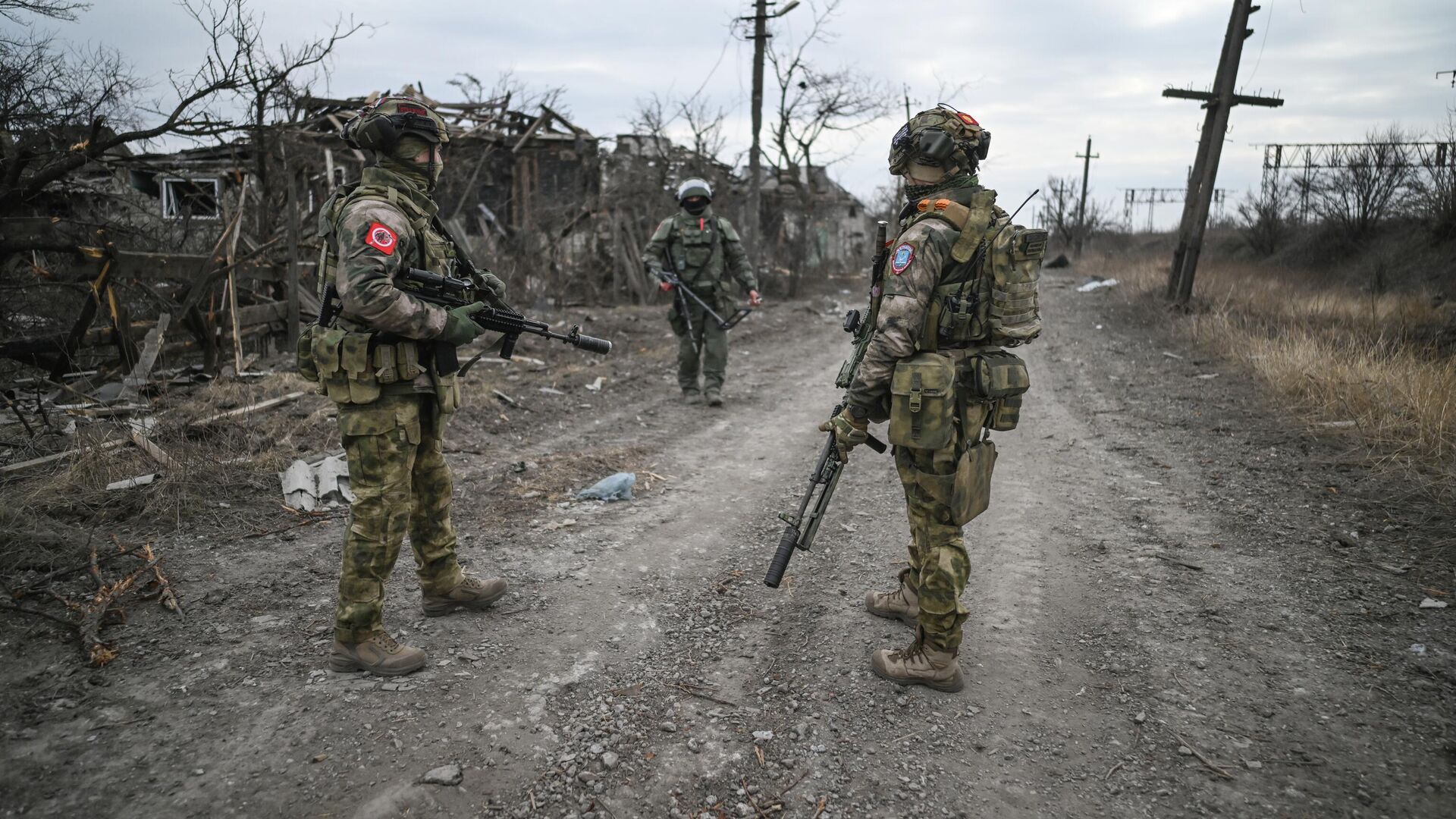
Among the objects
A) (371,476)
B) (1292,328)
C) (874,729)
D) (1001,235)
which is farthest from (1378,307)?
(371,476)

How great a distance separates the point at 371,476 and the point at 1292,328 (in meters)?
9.85

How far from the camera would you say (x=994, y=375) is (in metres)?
2.84

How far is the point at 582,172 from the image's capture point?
17.8 meters

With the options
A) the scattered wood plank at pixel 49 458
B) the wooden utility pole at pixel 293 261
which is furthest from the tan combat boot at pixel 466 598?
the wooden utility pole at pixel 293 261

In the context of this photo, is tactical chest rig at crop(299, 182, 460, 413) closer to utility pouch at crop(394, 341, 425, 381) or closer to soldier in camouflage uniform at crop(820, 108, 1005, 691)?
utility pouch at crop(394, 341, 425, 381)

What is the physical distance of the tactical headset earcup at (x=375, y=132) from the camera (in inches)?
115

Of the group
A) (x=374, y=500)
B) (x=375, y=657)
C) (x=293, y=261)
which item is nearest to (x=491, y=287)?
(x=374, y=500)

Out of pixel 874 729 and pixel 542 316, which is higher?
pixel 542 316

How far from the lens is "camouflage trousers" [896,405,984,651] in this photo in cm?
288

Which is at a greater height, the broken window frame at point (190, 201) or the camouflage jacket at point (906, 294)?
the broken window frame at point (190, 201)

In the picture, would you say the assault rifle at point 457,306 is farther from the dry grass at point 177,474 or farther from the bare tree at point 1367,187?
the bare tree at point 1367,187

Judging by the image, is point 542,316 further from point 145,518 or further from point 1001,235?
point 1001,235

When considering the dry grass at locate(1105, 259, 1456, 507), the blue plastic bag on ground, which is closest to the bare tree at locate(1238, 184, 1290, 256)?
the dry grass at locate(1105, 259, 1456, 507)

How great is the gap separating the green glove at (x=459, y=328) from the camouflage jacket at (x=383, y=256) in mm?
37
